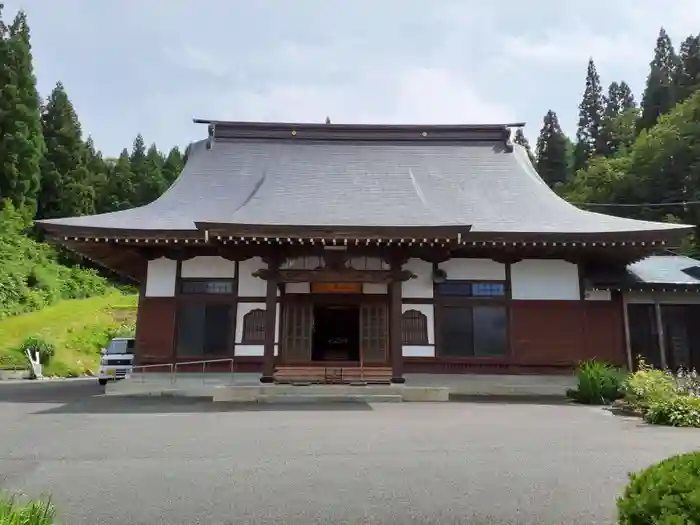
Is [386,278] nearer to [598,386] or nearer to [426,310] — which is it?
[426,310]

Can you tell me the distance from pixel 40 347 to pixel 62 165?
2674 centimetres

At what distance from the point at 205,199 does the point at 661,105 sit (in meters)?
44.1

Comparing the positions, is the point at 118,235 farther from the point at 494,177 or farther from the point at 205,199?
the point at 494,177

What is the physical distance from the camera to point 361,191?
1617 centimetres

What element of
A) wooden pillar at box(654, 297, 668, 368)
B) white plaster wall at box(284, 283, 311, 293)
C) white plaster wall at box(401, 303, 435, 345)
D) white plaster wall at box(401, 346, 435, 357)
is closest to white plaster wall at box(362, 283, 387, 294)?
white plaster wall at box(401, 303, 435, 345)

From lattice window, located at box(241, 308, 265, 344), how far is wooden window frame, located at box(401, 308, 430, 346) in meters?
3.44

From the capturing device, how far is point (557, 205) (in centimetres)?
1537

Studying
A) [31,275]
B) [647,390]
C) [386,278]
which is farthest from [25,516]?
[31,275]

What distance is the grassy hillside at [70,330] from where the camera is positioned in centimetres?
2281

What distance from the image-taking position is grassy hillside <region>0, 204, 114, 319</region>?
28.3 meters

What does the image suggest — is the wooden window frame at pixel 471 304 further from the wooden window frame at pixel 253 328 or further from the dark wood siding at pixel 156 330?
the dark wood siding at pixel 156 330

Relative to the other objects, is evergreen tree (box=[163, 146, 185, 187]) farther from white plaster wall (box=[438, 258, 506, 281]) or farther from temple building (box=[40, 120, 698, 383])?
white plaster wall (box=[438, 258, 506, 281])

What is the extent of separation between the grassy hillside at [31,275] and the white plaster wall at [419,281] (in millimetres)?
22137

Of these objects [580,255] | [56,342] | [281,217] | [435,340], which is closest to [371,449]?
[435,340]
